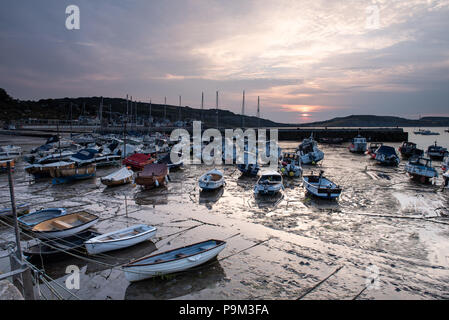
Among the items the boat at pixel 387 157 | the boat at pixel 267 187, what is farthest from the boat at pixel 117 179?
the boat at pixel 387 157

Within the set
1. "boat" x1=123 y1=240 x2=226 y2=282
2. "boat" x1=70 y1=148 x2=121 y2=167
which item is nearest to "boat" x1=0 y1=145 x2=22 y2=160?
"boat" x1=70 y1=148 x2=121 y2=167

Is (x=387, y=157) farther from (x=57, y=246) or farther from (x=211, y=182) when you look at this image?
(x=57, y=246)

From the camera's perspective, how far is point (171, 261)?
919 centimetres

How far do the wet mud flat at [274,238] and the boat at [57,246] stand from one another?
1.33 ft

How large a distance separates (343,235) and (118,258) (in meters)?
10.3

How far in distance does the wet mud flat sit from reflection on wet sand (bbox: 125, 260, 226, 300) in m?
0.03

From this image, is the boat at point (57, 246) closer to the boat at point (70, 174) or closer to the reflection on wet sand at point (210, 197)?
the reflection on wet sand at point (210, 197)

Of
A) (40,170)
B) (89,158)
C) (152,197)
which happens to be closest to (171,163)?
(89,158)

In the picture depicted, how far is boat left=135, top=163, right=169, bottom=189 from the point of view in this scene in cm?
2128
